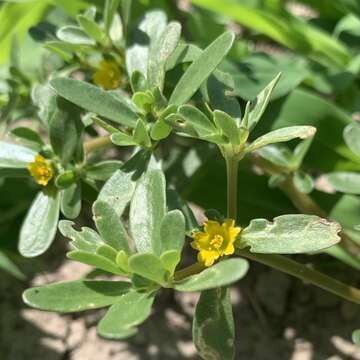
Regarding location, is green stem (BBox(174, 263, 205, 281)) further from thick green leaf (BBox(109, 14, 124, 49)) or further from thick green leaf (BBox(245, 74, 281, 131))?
thick green leaf (BBox(109, 14, 124, 49))

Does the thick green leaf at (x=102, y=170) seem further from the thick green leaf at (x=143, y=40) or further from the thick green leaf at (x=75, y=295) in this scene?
the thick green leaf at (x=75, y=295)

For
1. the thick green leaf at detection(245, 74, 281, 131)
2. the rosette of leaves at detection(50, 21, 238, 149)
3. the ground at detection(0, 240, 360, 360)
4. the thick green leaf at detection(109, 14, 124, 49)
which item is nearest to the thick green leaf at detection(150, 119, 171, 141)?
the rosette of leaves at detection(50, 21, 238, 149)

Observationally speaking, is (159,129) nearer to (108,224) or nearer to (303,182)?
(108,224)

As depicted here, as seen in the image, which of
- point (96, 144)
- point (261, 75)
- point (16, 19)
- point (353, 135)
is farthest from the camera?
point (16, 19)

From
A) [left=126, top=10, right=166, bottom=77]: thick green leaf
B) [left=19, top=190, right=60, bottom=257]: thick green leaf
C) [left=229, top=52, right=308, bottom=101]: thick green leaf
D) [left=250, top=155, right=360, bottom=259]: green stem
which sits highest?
[left=126, top=10, right=166, bottom=77]: thick green leaf

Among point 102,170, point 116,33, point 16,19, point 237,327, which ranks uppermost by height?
point 116,33


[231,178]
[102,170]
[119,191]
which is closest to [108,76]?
[102,170]

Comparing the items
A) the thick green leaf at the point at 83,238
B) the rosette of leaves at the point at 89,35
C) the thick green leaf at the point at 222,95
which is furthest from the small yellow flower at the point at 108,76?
the thick green leaf at the point at 83,238
